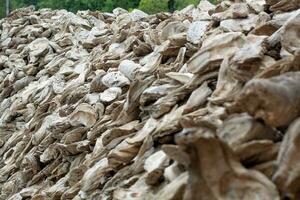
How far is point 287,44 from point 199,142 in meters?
0.91

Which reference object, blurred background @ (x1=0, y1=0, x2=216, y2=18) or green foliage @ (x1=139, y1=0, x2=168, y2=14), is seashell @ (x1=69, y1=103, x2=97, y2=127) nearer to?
blurred background @ (x1=0, y1=0, x2=216, y2=18)

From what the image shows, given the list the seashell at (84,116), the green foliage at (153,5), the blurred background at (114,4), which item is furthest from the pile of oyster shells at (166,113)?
the blurred background at (114,4)

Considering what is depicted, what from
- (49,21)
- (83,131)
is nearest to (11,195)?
(83,131)

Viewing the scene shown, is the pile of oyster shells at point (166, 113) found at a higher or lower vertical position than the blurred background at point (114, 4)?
higher

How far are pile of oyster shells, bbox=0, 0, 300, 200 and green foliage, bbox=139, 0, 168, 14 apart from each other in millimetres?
8938

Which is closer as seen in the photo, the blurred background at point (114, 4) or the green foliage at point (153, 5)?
the green foliage at point (153, 5)

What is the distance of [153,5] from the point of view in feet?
49.5

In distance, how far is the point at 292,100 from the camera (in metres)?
1.83

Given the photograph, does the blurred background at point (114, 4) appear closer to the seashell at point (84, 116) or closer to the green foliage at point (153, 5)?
the green foliage at point (153, 5)

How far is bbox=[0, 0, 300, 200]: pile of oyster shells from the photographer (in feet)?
5.66

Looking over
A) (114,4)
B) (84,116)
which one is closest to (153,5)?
(114,4)

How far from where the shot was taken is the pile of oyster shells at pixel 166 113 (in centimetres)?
173

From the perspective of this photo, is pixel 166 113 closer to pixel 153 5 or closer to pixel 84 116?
pixel 84 116

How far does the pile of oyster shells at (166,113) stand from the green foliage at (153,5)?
29.3ft
